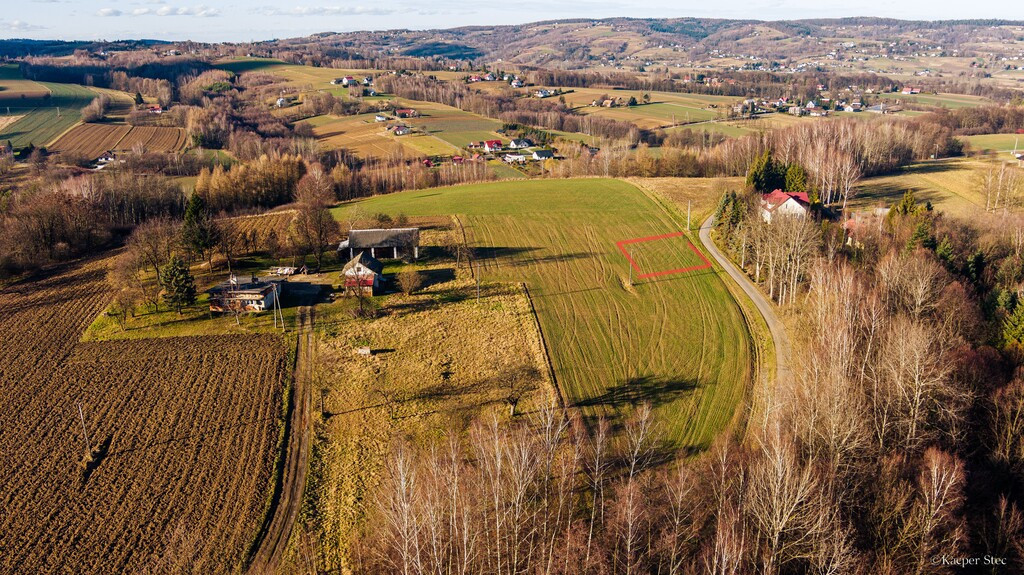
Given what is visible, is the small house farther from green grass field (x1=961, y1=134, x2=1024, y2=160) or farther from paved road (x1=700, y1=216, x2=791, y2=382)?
green grass field (x1=961, y1=134, x2=1024, y2=160)

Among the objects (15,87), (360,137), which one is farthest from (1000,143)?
(15,87)

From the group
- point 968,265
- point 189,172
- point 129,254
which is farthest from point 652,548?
point 189,172

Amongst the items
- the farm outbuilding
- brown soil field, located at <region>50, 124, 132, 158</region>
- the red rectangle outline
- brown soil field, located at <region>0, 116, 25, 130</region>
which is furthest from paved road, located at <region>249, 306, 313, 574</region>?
brown soil field, located at <region>0, 116, 25, 130</region>

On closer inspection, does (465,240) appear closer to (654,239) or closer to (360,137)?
(654,239)

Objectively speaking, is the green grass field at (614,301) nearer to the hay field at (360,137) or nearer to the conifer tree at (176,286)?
the conifer tree at (176,286)

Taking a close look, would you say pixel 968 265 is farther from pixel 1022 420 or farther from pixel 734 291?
pixel 1022 420

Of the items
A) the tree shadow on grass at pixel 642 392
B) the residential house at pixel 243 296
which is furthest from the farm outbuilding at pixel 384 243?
the tree shadow on grass at pixel 642 392
